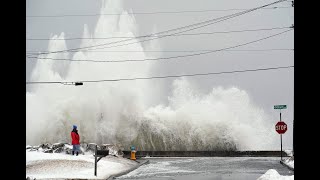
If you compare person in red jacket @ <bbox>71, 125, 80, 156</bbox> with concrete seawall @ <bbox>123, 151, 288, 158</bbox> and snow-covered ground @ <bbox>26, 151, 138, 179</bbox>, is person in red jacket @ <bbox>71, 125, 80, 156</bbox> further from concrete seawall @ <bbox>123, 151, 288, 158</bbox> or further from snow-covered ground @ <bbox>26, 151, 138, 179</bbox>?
concrete seawall @ <bbox>123, 151, 288, 158</bbox>

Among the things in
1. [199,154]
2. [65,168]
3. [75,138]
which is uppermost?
[75,138]

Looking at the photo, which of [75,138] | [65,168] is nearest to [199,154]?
[75,138]

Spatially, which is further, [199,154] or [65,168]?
[199,154]

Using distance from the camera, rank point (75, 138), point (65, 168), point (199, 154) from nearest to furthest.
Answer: point (65, 168) → point (75, 138) → point (199, 154)

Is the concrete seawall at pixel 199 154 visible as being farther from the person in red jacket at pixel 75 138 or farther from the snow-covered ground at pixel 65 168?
the snow-covered ground at pixel 65 168

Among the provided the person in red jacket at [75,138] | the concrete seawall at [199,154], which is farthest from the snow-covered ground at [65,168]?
the concrete seawall at [199,154]

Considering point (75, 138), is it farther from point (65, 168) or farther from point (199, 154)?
point (199, 154)

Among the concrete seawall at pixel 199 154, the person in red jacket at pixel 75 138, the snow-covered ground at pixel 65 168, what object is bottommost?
the concrete seawall at pixel 199 154

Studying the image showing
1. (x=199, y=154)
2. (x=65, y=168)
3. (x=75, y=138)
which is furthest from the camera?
(x=199, y=154)
